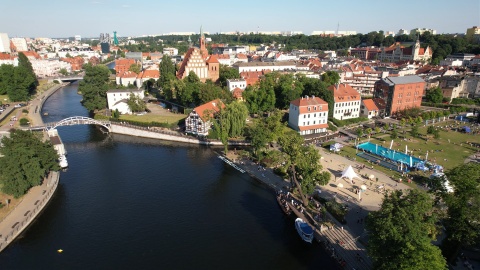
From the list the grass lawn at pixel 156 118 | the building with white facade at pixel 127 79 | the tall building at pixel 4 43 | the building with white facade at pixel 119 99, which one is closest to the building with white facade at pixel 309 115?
the grass lawn at pixel 156 118

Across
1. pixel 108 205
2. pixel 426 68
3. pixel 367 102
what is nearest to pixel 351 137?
pixel 367 102

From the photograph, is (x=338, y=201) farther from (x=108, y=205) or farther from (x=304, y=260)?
(x=108, y=205)

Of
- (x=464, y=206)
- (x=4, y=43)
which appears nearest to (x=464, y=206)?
(x=464, y=206)

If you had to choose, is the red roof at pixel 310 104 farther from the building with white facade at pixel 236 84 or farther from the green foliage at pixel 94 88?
the green foliage at pixel 94 88

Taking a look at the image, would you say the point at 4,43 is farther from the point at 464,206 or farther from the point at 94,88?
the point at 464,206

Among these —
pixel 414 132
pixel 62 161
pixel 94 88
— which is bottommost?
pixel 62 161

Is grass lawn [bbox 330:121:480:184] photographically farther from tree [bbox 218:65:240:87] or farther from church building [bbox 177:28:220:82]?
church building [bbox 177:28:220:82]

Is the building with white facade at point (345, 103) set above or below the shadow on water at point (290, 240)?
above
